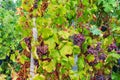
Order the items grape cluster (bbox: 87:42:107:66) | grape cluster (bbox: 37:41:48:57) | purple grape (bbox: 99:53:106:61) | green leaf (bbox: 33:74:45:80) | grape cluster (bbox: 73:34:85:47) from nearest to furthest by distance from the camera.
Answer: green leaf (bbox: 33:74:45:80)
grape cluster (bbox: 37:41:48:57)
grape cluster (bbox: 73:34:85:47)
grape cluster (bbox: 87:42:107:66)
purple grape (bbox: 99:53:106:61)

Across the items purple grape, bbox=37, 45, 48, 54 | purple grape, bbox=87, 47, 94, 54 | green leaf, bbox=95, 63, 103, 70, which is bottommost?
green leaf, bbox=95, 63, 103, 70

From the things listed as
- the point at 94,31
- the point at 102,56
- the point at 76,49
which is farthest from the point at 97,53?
the point at 76,49

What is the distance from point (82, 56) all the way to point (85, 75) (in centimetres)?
17

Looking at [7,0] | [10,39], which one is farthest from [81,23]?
[7,0]

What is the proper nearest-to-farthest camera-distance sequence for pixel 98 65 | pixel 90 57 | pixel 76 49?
1. pixel 76 49
2. pixel 90 57
3. pixel 98 65

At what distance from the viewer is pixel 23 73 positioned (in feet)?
9.39

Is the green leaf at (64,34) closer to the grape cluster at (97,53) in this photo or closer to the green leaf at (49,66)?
the green leaf at (49,66)

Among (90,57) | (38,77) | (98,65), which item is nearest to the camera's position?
(38,77)

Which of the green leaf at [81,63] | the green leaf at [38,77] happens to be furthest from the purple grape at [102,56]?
the green leaf at [38,77]

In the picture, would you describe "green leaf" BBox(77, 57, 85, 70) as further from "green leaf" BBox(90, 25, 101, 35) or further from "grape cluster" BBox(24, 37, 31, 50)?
"grape cluster" BBox(24, 37, 31, 50)

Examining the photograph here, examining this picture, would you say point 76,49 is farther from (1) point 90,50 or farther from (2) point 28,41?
(2) point 28,41

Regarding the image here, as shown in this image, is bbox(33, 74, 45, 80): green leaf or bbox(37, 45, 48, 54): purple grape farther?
bbox(37, 45, 48, 54): purple grape

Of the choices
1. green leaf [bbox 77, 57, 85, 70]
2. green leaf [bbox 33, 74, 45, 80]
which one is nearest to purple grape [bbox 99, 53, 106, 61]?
green leaf [bbox 77, 57, 85, 70]

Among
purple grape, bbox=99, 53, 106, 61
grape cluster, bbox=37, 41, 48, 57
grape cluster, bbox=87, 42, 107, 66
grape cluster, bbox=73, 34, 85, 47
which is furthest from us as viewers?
purple grape, bbox=99, 53, 106, 61
